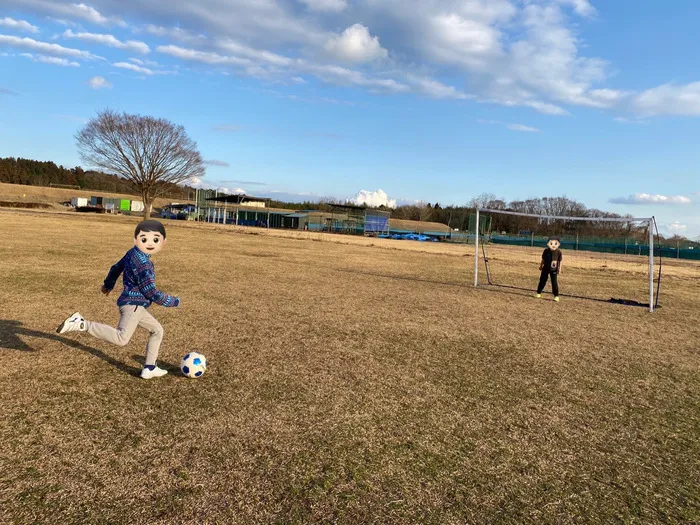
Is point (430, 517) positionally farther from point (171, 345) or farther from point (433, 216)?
point (433, 216)

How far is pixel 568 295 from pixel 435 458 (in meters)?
11.5

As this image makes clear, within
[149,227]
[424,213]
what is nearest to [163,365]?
[149,227]

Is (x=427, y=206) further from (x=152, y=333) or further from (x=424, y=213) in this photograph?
(x=152, y=333)

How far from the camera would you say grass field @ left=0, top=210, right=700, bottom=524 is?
112 inches

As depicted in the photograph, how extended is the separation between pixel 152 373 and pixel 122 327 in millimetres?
600

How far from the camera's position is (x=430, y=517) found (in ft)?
8.94

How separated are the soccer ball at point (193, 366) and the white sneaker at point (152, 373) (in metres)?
0.20

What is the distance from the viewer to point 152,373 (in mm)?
4730

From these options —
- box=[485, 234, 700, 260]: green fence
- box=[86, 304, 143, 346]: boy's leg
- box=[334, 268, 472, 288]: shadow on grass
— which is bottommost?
box=[334, 268, 472, 288]: shadow on grass

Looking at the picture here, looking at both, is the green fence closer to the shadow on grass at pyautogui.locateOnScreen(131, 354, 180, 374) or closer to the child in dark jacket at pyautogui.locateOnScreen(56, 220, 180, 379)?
the shadow on grass at pyautogui.locateOnScreen(131, 354, 180, 374)

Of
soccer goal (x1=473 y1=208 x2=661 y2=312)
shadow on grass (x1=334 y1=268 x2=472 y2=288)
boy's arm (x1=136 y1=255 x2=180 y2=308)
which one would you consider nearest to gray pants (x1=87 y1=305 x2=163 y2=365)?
boy's arm (x1=136 y1=255 x2=180 y2=308)

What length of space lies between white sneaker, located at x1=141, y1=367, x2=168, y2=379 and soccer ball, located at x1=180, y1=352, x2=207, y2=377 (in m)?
0.20

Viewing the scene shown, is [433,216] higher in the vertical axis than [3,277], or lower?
higher

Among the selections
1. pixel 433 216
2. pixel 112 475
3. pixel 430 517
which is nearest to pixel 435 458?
pixel 430 517
